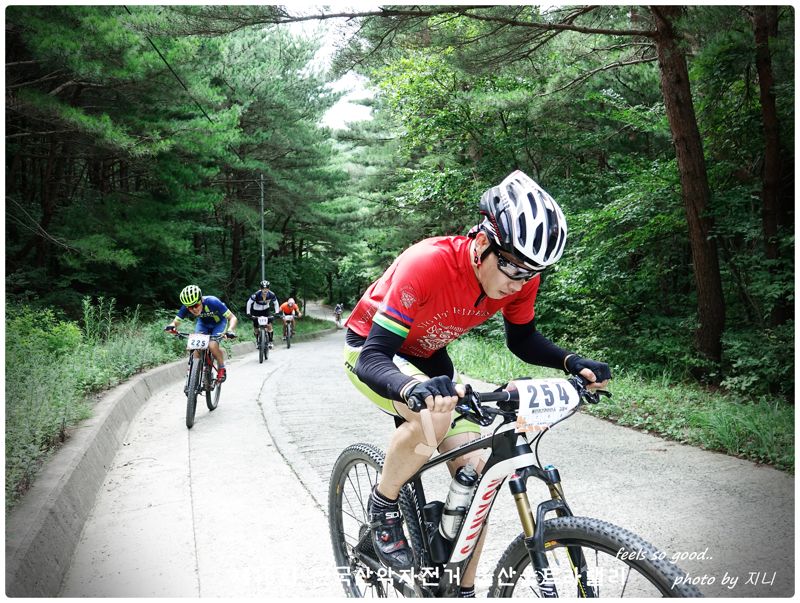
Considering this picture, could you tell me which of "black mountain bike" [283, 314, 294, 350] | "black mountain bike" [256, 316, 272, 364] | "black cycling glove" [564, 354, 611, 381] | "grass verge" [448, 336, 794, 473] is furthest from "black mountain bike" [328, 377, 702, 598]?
"black mountain bike" [283, 314, 294, 350]

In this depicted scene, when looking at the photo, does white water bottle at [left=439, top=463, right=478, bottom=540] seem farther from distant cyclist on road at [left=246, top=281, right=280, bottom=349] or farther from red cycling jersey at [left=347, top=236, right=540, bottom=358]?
distant cyclist on road at [left=246, top=281, right=280, bottom=349]

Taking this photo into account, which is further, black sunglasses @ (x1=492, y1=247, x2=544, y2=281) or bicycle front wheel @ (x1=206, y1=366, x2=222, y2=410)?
bicycle front wheel @ (x1=206, y1=366, x2=222, y2=410)

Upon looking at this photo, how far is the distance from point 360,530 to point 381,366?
977 mm

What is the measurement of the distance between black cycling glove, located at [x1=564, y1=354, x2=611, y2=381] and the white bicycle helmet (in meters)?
0.39

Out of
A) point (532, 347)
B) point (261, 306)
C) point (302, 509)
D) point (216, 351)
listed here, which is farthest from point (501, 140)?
point (532, 347)

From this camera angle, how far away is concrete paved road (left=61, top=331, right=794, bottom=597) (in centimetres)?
276

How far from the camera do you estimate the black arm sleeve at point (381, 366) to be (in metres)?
1.83

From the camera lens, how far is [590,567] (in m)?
1.61

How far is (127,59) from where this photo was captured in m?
9.26

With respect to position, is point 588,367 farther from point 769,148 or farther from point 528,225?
point 769,148

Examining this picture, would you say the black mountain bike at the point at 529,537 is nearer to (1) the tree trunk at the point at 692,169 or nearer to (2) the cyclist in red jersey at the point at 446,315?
(2) the cyclist in red jersey at the point at 446,315

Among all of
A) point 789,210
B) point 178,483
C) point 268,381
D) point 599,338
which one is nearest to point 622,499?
point 178,483

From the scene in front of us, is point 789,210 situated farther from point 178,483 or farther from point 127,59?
point 127,59

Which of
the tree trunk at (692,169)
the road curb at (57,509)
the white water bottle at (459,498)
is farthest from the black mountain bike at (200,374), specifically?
the tree trunk at (692,169)
